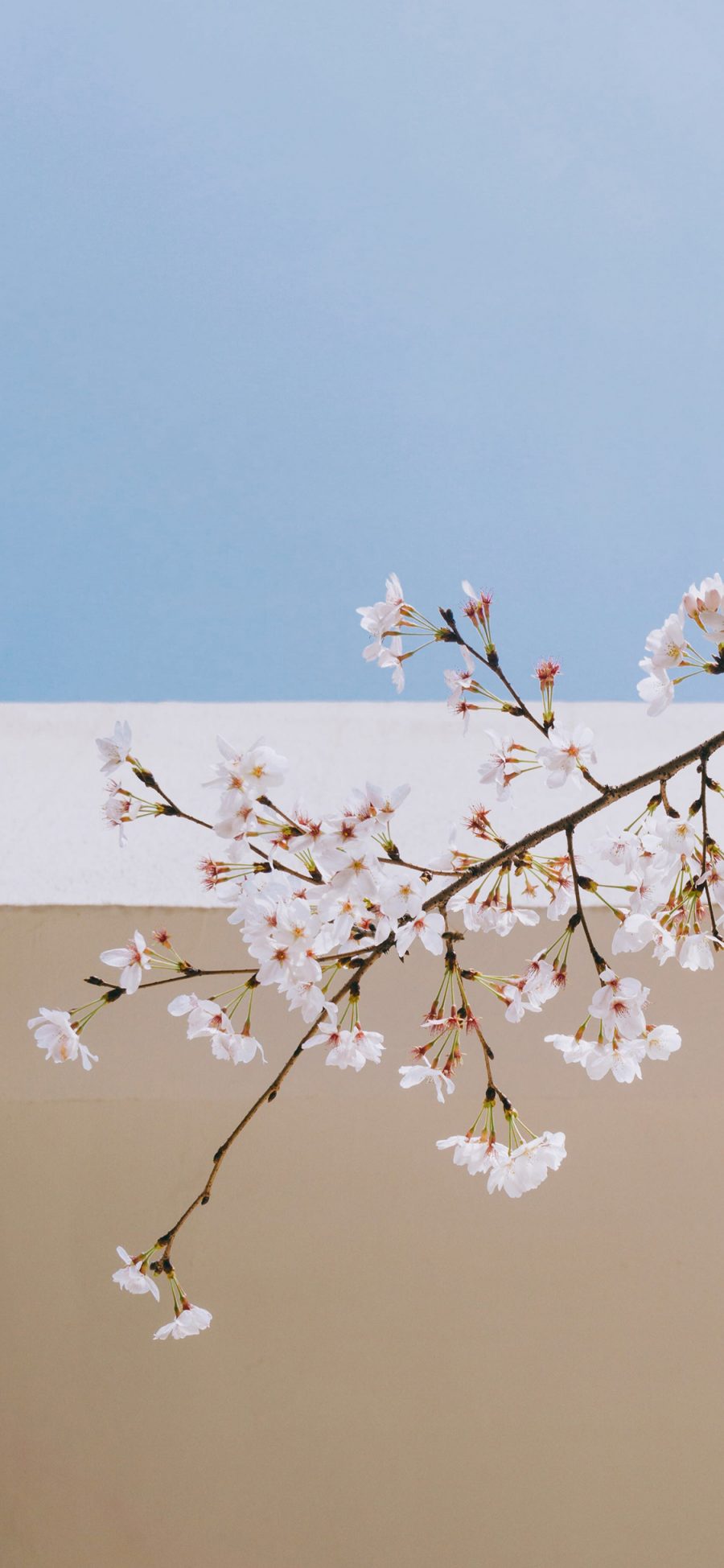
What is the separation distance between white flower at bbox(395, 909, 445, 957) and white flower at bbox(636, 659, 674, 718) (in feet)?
0.70

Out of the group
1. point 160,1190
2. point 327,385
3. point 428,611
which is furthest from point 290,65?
point 160,1190

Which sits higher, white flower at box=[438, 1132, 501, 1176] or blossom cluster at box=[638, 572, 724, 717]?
blossom cluster at box=[638, 572, 724, 717]

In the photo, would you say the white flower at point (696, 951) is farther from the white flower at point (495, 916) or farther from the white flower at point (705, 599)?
the white flower at point (705, 599)

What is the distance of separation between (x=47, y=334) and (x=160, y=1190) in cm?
192

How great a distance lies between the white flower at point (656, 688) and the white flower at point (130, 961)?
1.29 ft

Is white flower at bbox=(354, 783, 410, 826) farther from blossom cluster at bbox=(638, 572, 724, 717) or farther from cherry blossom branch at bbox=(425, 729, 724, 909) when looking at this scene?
blossom cluster at bbox=(638, 572, 724, 717)

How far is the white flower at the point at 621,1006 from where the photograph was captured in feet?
2.38

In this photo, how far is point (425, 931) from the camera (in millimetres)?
634

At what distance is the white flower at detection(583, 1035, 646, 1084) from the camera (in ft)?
2.47

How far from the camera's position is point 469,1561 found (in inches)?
63.8

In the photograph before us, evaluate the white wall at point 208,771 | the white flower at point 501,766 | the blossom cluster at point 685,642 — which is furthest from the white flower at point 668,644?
the white wall at point 208,771

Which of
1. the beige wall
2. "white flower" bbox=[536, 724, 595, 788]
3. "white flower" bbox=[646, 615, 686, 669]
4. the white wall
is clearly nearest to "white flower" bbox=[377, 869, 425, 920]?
"white flower" bbox=[536, 724, 595, 788]

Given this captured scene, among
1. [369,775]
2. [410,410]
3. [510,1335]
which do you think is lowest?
[510,1335]

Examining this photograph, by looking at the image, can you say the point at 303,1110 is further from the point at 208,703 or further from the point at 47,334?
the point at 47,334
